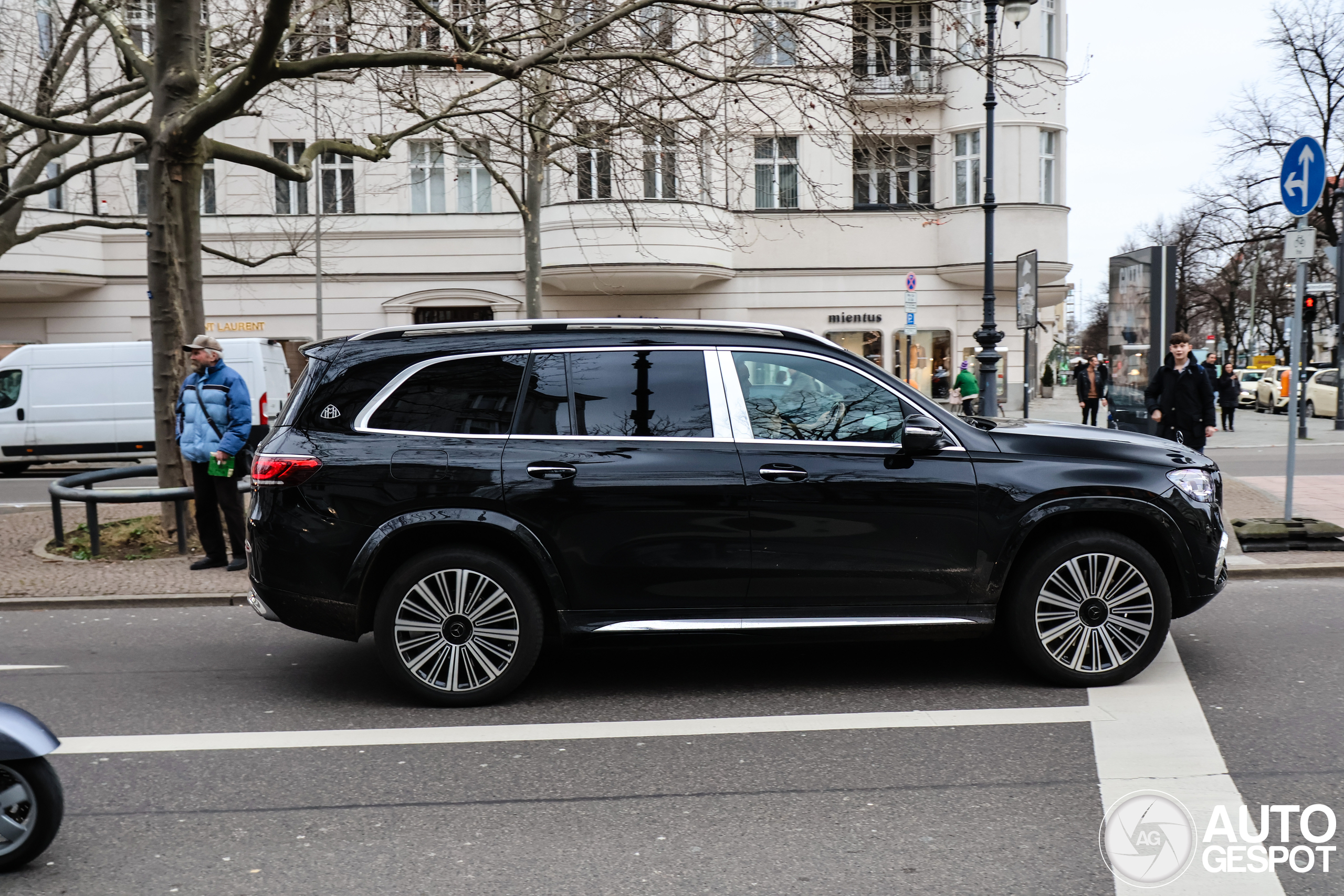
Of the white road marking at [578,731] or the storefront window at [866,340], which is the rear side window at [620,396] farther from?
the storefront window at [866,340]

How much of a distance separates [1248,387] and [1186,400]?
116 ft

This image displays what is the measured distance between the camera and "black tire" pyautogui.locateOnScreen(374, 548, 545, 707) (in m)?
5.29

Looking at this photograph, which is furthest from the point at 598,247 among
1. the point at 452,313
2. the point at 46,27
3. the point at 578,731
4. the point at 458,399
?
the point at 578,731

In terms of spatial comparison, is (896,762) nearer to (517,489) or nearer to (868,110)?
(517,489)

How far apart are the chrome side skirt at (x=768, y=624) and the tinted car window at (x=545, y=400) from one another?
0.96m

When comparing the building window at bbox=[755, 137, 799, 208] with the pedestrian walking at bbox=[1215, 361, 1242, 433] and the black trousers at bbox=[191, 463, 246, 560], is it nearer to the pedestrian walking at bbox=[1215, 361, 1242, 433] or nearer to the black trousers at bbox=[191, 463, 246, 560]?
the pedestrian walking at bbox=[1215, 361, 1242, 433]

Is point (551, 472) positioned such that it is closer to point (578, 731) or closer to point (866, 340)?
point (578, 731)

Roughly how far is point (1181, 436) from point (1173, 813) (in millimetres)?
7476

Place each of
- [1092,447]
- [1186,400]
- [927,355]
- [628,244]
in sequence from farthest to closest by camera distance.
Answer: [927,355]
[628,244]
[1186,400]
[1092,447]

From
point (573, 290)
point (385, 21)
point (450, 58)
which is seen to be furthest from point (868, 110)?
point (573, 290)

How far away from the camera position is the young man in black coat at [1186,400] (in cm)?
1054

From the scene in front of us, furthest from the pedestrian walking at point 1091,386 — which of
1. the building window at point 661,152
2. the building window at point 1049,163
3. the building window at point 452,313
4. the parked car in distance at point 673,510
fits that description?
the parked car in distance at point 673,510

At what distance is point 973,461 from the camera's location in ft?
17.8

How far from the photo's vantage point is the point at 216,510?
922 cm
